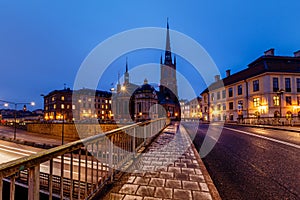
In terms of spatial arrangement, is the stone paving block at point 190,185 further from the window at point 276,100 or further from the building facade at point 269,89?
the window at point 276,100

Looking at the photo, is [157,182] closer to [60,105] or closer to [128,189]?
[128,189]

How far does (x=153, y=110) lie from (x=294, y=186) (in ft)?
227

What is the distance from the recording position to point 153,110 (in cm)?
7256

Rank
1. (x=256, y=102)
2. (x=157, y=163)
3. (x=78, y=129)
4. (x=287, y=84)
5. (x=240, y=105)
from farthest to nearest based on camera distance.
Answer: (x=78, y=129)
(x=240, y=105)
(x=256, y=102)
(x=287, y=84)
(x=157, y=163)

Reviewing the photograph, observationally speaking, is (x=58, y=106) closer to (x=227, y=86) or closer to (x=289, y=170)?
(x=227, y=86)

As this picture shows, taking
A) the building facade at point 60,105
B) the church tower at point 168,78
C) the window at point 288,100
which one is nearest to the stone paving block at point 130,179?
the window at point 288,100

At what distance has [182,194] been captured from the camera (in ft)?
10.2

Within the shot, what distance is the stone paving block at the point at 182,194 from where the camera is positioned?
299cm

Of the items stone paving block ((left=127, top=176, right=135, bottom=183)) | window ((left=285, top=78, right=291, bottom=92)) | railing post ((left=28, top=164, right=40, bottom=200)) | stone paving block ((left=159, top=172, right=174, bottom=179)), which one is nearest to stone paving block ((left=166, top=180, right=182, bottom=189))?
stone paving block ((left=159, top=172, right=174, bottom=179))

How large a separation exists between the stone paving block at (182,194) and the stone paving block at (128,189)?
83cm

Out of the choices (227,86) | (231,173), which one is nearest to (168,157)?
(231,173)

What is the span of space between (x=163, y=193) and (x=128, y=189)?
730mm

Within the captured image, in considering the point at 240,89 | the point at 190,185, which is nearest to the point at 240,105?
the point at 240,89

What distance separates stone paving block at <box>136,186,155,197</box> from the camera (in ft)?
10.1
